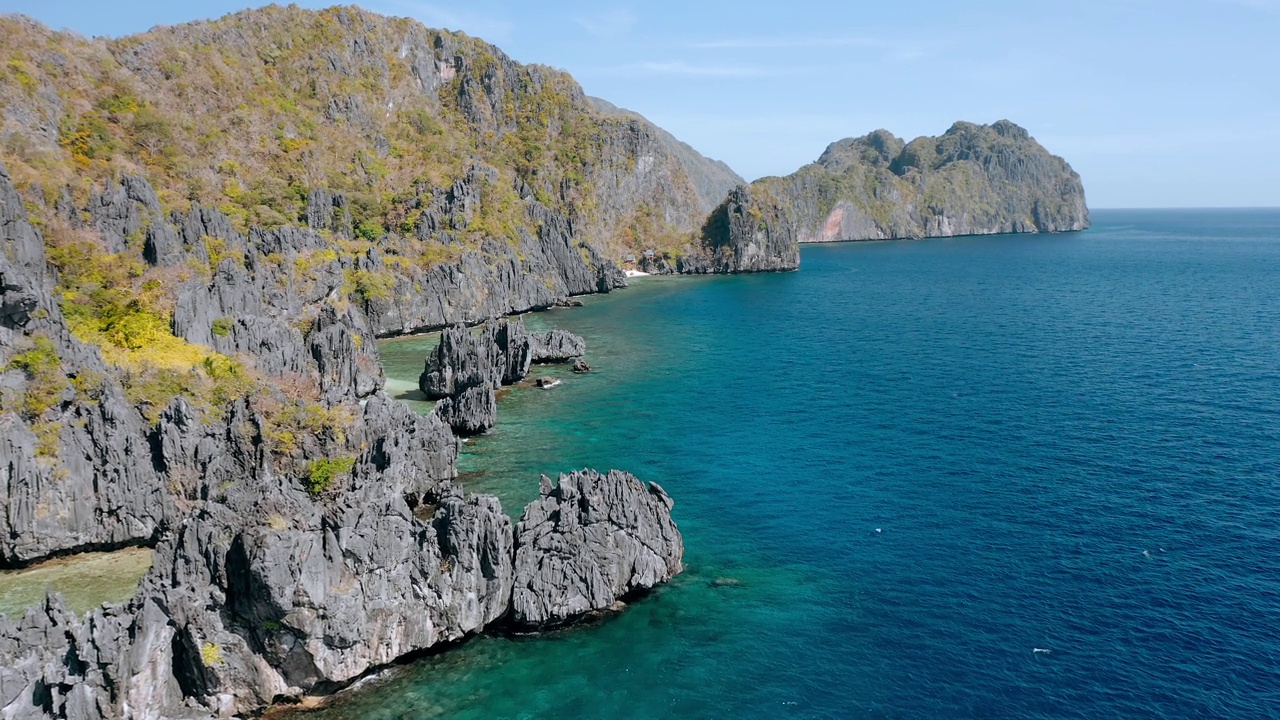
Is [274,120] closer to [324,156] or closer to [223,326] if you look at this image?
[324,156]

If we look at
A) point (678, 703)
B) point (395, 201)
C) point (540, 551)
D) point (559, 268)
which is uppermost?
point (395, 201)

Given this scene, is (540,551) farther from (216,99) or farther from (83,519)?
(216,99)

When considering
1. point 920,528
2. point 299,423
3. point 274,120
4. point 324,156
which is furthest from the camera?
point 324,156

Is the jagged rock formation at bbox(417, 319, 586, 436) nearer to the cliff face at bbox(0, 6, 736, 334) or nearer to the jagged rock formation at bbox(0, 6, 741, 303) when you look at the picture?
the cliff face at bbox(0, 6, 736, 334)

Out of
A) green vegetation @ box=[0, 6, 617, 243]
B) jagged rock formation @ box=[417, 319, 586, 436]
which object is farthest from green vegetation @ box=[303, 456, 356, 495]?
green vegetation @ box=[0, 6, 617, 243]

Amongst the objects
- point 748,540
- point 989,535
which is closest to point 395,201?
point 748,540

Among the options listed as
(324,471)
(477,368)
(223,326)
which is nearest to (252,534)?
(324,471)

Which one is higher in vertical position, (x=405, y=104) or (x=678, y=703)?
(x=405, y=104)
